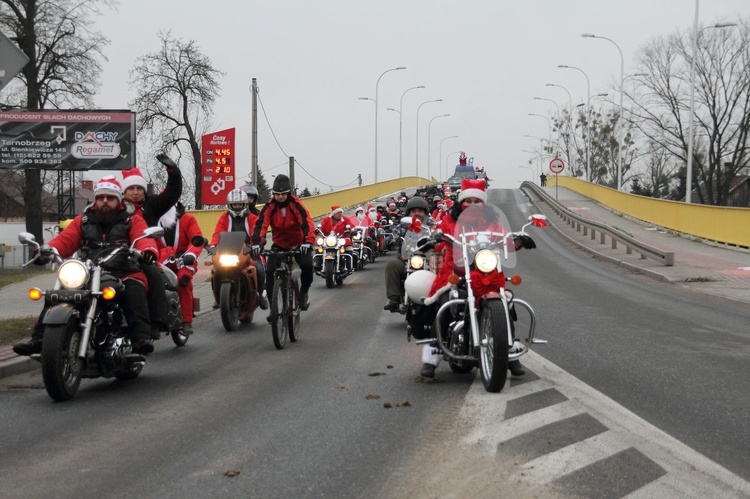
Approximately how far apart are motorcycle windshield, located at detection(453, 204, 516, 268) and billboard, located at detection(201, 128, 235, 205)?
2284 centimetres

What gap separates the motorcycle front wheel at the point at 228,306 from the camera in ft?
39.4

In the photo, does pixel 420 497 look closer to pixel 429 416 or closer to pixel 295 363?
pixel 429 416

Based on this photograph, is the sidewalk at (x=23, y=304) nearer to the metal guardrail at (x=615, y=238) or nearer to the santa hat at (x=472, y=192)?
the santa hat at (x=472, y=192)

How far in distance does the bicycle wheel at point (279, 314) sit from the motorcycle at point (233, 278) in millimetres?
1280

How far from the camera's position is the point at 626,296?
55.5ft

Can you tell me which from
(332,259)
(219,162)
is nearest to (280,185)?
(332,259)

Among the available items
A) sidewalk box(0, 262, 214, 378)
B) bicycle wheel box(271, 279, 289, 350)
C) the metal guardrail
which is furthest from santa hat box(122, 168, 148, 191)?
the metal guardrail

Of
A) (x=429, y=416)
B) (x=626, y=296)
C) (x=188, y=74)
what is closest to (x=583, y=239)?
(x=626, y=296)

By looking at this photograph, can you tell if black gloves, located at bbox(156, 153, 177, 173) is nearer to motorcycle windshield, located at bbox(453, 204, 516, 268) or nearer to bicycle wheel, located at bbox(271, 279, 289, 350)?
bicycle wheel, located at bbox(271, 279, 289, 350)

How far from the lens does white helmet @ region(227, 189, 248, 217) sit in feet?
42.9

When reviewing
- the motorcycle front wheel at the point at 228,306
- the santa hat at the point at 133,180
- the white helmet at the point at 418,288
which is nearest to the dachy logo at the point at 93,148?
the motorcycle front wheel at the point at 228,306

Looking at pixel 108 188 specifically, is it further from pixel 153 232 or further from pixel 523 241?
pixel 523 241

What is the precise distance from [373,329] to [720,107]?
57804 millimetres

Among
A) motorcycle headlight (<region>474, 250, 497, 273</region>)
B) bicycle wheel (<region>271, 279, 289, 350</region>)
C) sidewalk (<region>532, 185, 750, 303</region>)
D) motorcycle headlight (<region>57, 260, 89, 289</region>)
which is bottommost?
sidewalk (<region>532, 185, 750, 303</region>)
